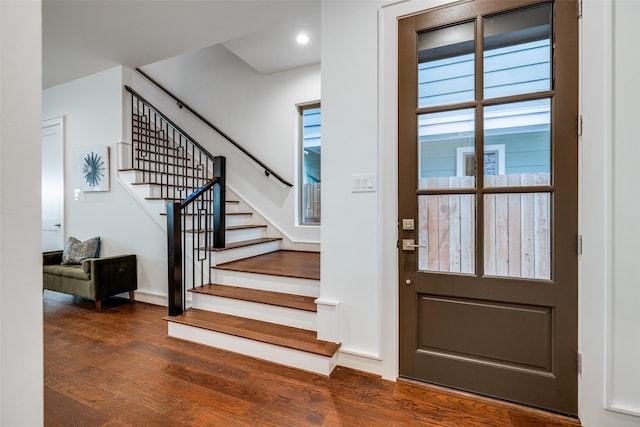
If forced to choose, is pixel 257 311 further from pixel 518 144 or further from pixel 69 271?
pixel 69 271

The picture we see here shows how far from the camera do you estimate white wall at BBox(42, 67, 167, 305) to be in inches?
138

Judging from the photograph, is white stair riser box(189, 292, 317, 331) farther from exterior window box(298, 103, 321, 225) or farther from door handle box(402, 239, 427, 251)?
exterior window box(298, 103, 321, 225)

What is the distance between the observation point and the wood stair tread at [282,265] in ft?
9.07

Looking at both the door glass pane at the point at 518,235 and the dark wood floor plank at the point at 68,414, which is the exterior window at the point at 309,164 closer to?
the door glass pane at the point at 518,235

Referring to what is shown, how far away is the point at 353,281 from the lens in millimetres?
2088

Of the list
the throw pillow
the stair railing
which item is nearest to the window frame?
the stair railing

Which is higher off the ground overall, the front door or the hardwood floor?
the front door

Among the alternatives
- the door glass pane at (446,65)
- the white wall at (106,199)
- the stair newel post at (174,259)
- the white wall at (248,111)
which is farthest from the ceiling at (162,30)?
the stair newel post at (174,259)

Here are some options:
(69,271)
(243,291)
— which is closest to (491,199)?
(243,291)

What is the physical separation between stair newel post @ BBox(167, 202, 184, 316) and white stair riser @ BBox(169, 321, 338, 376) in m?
0.16

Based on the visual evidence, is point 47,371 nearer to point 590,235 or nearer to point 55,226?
point 55,226

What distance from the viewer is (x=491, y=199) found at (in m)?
1.77

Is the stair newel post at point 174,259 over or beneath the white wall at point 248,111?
beneath

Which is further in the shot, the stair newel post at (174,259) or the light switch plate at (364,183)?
the stair newel post at (174,259)
